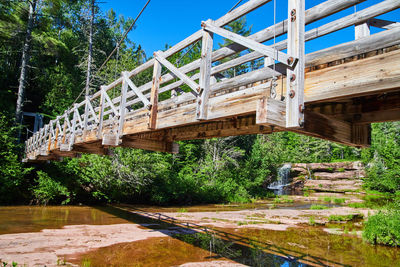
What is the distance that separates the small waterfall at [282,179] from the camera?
98.6 ft

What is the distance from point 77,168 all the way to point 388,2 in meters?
16.0

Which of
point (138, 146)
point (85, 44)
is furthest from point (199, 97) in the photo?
point (85, 44)

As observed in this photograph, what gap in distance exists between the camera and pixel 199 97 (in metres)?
3.99

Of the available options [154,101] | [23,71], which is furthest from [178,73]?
[23,71]

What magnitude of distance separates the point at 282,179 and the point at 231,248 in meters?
24.4

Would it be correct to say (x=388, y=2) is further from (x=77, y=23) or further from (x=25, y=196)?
(x=77, y=23)

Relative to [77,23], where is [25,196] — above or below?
below

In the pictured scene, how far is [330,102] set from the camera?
341 centimetres

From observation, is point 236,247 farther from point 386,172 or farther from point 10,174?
point 386,172

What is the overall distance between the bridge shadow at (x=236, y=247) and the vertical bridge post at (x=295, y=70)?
456 centimetres

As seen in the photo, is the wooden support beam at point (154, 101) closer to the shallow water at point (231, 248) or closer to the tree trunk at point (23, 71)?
the shallow water at point (231, 248)

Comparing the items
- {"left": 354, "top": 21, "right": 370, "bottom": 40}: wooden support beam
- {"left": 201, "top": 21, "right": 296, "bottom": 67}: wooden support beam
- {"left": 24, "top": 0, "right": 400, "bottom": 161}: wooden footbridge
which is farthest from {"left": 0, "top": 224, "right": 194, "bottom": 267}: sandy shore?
{"left": 354, "top": 21, "right": 370, "bottom": 40}: wooden support beam

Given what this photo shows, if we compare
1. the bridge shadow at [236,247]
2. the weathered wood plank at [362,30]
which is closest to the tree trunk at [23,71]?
the bridge shadow at [236,247]

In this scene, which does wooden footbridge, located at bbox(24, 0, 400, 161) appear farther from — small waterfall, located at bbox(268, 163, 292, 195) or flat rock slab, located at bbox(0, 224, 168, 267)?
small waterfall, located at bbox(268, 163, 292, 195)
